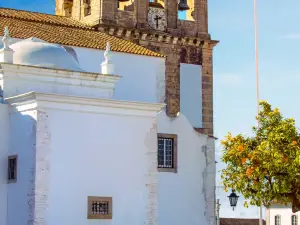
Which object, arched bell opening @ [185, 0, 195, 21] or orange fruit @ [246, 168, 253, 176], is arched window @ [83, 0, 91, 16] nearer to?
arched bell opening @ [185, 0, 195, 21]

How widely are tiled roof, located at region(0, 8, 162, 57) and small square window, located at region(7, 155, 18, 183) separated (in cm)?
930

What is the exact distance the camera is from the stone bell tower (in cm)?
4100

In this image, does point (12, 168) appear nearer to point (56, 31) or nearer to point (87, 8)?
point (56, 31)

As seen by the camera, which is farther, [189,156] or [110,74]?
[189,156]

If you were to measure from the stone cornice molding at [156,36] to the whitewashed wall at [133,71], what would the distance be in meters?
5.58

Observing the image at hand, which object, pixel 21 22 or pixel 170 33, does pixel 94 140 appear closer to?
pixel 21 22

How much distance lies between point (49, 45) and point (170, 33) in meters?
17.0

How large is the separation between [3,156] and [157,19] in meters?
20.5

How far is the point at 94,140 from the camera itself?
23828mm

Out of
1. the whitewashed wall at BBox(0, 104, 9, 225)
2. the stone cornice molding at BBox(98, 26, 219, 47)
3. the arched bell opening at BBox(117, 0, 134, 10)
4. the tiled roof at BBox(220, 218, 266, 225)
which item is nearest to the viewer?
the whitewashed wall at BBox(0, 104, 9, 225)

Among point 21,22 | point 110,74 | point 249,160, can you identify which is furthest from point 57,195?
point 21,22

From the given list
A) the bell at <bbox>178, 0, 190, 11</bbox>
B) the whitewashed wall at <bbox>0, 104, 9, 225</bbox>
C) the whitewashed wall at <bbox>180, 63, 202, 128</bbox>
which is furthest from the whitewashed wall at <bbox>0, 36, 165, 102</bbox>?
the whitewashed wall at <bbox>0, 104, 9, 225</bbox>

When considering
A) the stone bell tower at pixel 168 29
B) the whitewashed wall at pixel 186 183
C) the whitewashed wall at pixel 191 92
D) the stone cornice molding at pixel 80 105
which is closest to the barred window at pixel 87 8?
the stone bell tower at pixel 168 29

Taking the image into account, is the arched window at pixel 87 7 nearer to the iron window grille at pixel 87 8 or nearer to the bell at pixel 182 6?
the iron window grille at pixel 87 8
